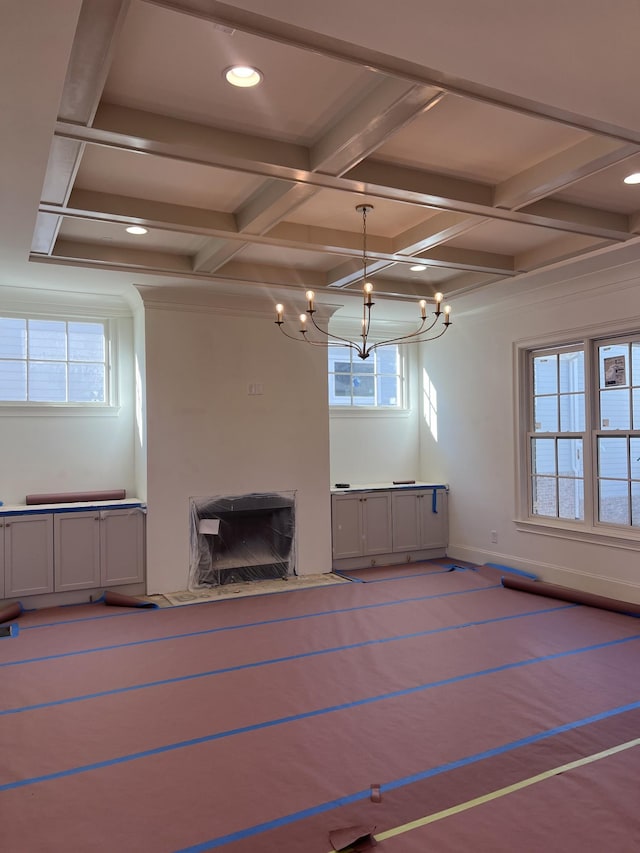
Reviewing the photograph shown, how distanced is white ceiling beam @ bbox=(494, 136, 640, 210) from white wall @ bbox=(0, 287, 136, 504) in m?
4.11

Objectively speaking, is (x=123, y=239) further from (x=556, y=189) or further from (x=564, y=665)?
(x=564, y=665)

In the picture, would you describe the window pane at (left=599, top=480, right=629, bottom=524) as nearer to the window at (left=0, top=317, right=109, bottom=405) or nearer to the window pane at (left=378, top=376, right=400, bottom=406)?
the window pane at (left=378, top=376, right=400, bottom=406)

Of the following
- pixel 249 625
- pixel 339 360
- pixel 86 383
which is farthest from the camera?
pixel 339 360

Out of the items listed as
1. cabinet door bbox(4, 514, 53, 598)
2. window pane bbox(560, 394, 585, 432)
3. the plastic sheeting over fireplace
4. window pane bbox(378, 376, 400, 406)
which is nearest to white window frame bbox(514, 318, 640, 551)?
window pane bbox(560, 394, 585, 432)

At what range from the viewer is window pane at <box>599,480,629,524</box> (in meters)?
5.66

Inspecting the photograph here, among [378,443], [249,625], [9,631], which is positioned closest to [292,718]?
[249,625]

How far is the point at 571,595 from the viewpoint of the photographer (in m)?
5.50

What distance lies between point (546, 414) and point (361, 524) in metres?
2.28

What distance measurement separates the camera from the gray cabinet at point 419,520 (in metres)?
7.29

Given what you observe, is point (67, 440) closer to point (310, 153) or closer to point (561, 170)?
point (310, 153)

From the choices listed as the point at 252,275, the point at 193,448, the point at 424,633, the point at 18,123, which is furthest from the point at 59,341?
the point at 424,633

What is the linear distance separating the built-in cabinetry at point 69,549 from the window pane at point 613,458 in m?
4.28

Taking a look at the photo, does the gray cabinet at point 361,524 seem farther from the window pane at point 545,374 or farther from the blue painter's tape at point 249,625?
the window pane at point 545,374

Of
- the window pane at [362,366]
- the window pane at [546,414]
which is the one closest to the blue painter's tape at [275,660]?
the window pane at [546,414]
